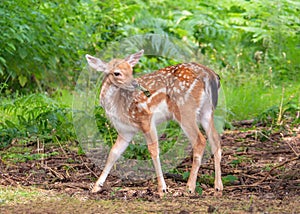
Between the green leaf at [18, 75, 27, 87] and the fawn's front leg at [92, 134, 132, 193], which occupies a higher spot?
the fawn's front leg at [92, 134, 132, 193]

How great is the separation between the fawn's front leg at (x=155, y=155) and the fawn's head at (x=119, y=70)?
0.42 metres

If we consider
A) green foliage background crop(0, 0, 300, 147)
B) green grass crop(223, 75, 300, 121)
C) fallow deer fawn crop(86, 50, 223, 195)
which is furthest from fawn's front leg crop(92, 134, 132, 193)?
green grass crop(223, 75, 300, 121)

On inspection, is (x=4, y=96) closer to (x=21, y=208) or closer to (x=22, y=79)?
(x=22, y=79)

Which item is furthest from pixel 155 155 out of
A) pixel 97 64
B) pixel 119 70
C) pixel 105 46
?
pixel 105 46

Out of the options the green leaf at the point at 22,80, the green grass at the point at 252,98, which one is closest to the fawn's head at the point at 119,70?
the green grass at the point at 252,98

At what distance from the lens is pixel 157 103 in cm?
550

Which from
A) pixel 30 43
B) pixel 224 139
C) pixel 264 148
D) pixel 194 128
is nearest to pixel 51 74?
pixel 30 43

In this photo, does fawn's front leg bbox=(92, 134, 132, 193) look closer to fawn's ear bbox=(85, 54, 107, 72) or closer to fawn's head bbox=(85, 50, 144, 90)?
fawn's head bbox=(85, 50, 144, 90)

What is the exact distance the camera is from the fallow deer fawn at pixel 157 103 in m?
5.25

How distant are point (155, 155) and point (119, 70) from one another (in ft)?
2.43

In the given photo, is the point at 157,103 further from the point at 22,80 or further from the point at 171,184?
the point at 22,80

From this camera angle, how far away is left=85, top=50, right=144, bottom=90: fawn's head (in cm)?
520

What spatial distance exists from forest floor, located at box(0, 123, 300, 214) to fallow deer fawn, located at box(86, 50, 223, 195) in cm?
29

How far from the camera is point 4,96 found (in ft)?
32.5
